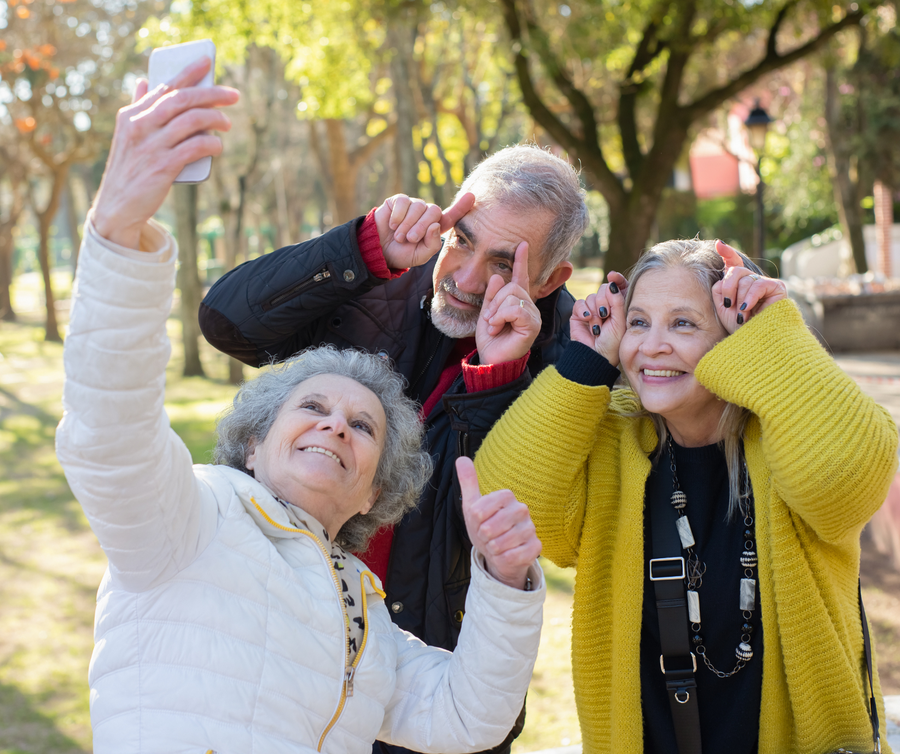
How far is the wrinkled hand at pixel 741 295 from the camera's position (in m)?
2.27

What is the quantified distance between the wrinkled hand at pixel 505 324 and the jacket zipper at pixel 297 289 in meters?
0.51

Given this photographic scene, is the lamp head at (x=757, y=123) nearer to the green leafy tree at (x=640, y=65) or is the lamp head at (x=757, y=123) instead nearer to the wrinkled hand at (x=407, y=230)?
the green leafy tree at (x=640, y=65)

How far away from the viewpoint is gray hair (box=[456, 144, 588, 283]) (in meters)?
2.80

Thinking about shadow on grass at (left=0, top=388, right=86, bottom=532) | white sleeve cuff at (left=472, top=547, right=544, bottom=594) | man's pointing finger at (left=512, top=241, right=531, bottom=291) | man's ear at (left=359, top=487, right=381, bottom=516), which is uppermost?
man's pointing finger at (left=512, top=241, right=531, bottom=291)

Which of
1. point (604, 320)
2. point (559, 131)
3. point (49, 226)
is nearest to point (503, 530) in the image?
point (604, 320)

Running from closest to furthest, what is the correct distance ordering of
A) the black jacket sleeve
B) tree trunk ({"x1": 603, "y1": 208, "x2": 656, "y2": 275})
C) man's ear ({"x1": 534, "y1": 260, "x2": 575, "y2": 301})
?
the black jacket sleeve, man's ear ({"x1": 534, "y1": 260, "x2": 575, "y2": 301}), tree trunk ({"x1": 603, "y1": 208, "x2": 656, "y2": 275})

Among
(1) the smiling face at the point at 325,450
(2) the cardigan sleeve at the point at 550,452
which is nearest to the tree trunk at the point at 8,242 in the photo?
(1) the smiling face at the point at 325,450

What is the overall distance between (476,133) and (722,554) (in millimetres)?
19270

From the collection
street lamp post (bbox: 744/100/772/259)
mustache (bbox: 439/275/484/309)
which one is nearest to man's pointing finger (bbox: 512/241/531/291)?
mustache (bbox: 439/275/484/309)

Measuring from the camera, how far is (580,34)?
11070 millimetres

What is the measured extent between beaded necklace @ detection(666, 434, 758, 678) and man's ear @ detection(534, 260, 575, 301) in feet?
3.06

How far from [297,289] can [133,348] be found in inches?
46.7

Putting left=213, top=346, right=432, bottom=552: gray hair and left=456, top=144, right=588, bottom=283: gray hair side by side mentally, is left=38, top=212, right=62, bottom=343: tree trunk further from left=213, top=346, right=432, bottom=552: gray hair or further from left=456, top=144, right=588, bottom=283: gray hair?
left=213, top=346, right=432, bottom=552: gray hair

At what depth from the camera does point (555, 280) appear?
297 cm
